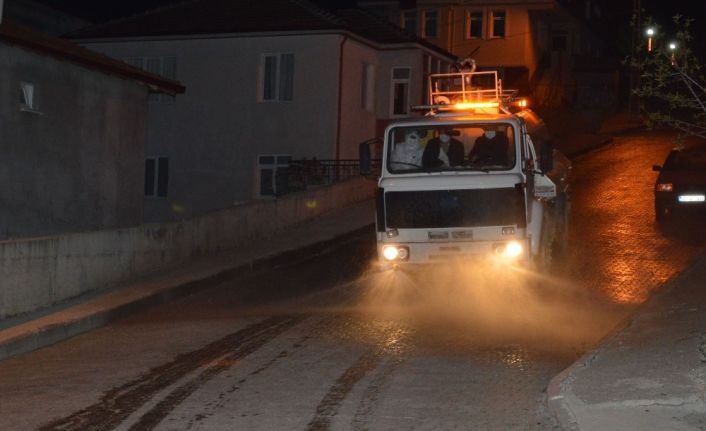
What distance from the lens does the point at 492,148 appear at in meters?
14.9

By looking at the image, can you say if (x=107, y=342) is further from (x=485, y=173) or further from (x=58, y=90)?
(x=58, y=90)

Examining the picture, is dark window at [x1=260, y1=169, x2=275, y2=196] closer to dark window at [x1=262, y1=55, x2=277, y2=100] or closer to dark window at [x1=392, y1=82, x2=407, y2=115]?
dark window at [x1=262, y1=55, x2=277, y2=100]

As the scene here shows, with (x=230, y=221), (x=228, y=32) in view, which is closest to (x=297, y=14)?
(x=228, y=32)

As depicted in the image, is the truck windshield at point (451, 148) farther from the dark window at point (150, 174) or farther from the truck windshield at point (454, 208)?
the dark window at point (150, 174)

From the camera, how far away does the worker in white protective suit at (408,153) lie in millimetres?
15086

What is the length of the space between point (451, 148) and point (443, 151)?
121 mm

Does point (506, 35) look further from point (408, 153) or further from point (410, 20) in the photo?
point (408, 153)

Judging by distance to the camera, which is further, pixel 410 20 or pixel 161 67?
pixel 410 20

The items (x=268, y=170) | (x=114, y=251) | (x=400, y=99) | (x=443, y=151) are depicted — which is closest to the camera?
(x=443, y=151)

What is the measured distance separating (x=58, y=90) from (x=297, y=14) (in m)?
14.7

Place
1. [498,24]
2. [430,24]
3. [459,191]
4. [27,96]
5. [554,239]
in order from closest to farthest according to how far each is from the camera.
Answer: [459,191]
[554,239]
[27,96]
[498,24]
[430,24]

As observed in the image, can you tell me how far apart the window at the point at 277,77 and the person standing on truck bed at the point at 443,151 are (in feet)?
65.5

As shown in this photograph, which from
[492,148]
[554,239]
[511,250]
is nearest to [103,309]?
[511,250]

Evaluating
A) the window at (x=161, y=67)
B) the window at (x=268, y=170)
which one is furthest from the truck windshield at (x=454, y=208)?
the window at (x=161, y=67)
